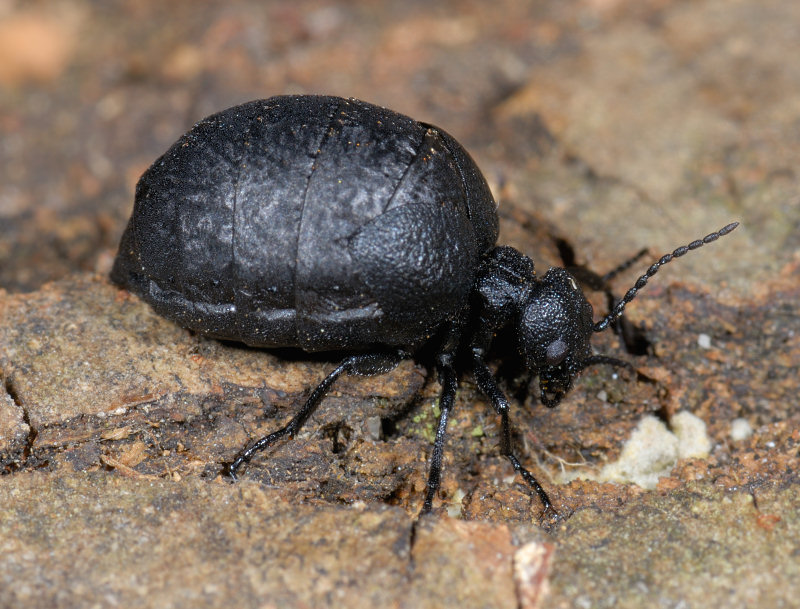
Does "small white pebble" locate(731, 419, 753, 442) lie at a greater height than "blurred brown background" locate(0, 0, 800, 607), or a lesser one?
lesser

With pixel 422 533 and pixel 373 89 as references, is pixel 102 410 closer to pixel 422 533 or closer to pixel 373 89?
pixel 422 533

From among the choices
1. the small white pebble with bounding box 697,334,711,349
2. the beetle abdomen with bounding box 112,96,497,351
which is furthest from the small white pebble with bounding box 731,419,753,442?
the beetle abdomen with bounding box 112,96,497,351

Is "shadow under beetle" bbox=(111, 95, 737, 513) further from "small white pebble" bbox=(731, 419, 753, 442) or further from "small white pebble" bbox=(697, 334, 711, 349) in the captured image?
"small white pebble" bbox=(731, 419, 753, 442)

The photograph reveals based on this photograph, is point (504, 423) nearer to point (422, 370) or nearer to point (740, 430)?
point (422, 370)

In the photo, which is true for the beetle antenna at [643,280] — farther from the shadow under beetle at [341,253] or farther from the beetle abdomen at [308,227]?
the beetle abdomen at [308,227]

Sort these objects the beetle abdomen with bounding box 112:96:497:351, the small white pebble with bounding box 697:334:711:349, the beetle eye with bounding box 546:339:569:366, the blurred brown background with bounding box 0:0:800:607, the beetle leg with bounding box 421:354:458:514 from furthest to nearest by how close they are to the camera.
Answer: the small white pebble with bounding box 697:334:711:349 → the beetle eye with bounding box 546:339:569:366 → the beetle leg with bounding box 421:354:458:514 → the beetle abdomen with bounding box 112:96:497:351 → the blurred brown background with bounding box 0:0:800:607

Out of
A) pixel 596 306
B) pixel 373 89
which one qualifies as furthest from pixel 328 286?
pixel 373 89
